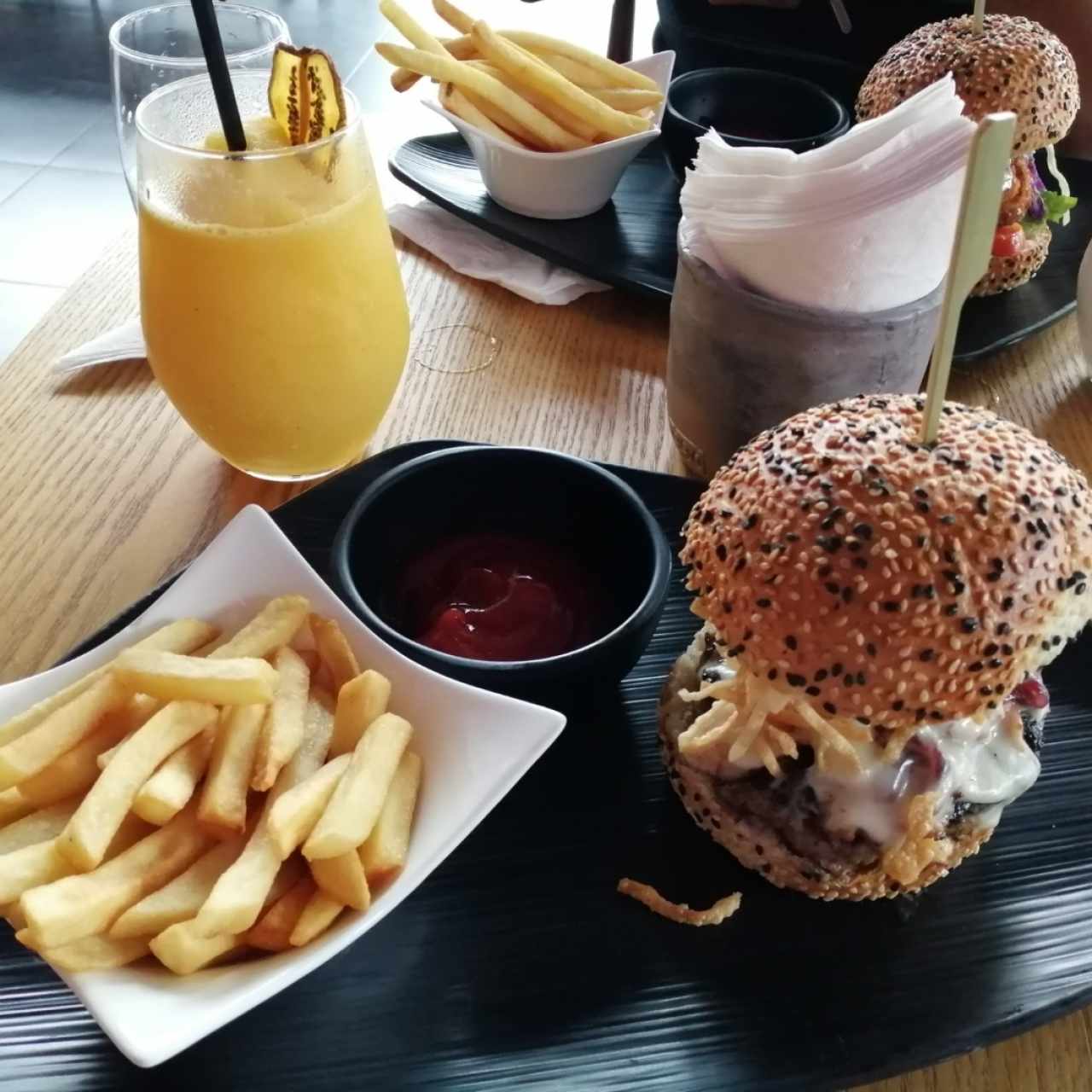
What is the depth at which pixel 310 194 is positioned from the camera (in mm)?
1205

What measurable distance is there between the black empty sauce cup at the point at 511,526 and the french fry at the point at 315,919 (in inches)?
10.7

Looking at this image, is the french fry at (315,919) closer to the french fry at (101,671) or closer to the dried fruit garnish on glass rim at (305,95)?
the french fry at (101,671)

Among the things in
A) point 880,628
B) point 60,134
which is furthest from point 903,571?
point 60,134

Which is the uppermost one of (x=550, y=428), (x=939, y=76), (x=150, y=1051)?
(x=939, y=76)

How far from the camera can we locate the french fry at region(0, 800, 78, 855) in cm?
87

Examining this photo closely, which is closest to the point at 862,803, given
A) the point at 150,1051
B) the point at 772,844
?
the point at 772,844

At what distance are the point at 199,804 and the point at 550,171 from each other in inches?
48.2

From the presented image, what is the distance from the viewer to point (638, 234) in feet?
6.10

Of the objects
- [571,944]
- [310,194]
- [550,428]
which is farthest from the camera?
[550,428]

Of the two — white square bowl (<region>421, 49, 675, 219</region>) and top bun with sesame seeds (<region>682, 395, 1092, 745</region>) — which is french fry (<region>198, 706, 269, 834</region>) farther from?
white square bowl (<region>421, 49, 675, 219</region>)

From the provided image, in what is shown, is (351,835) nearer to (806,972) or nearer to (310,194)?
(806,972)

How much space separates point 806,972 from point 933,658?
0.93 feet

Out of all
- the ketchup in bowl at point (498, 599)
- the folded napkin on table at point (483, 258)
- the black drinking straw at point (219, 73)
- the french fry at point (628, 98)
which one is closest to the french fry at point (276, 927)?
the ketchup in bowl at point (498, 599)

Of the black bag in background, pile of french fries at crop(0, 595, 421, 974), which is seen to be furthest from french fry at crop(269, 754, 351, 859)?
the black bag in background
